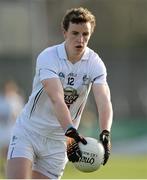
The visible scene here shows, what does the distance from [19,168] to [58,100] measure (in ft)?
2.76

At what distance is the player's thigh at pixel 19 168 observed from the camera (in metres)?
8.84

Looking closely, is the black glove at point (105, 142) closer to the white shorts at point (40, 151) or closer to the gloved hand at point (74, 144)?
the gloved hand at point (74, 144)

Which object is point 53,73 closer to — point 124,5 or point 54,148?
point 54,148

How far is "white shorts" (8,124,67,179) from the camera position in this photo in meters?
9.15

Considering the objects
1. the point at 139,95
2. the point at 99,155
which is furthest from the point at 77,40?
the point at 139,95

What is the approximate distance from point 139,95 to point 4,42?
20.5ft

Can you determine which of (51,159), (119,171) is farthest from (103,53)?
(51,159)

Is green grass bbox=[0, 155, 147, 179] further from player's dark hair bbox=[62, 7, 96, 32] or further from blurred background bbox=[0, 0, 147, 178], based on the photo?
player's dark hair bbox=[62, 7, 96, 32]

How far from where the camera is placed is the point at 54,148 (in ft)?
31.1

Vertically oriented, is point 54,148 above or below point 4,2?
above

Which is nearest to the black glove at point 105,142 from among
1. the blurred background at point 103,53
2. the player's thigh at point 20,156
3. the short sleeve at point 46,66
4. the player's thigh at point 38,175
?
the short sleeve at point 46,66

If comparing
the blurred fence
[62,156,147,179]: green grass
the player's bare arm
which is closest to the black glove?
the player's bare arm

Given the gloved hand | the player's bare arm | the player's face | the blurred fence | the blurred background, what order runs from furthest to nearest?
the blurred fence < the blurred background < the player's face < the player's bare arm < the gloved hand

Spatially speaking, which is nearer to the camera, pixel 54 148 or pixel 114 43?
pixel 54 148
